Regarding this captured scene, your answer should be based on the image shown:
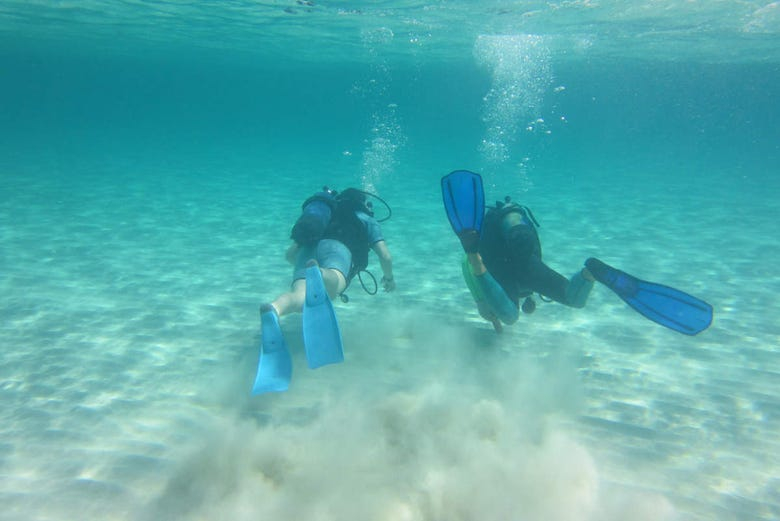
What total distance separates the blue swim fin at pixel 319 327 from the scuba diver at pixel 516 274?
169 centimetres

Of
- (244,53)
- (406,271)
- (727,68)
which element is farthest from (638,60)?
(406,271)

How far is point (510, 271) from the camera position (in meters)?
5.73

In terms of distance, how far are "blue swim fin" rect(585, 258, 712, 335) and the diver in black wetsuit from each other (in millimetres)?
512

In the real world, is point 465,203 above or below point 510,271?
above

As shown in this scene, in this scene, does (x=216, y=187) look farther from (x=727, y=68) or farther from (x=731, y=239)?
(x=727, y=68)

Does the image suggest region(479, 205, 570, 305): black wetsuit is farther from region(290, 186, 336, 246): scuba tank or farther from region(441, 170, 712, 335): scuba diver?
region(290, 186, 336, 246): scuba tank

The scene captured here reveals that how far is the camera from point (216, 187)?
2033 cm

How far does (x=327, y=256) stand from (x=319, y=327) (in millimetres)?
1213

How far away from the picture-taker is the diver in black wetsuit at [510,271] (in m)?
5.37

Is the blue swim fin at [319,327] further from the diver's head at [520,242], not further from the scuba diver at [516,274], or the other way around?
the diver's head at [520,242]

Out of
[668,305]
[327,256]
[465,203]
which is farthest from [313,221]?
[668,305]

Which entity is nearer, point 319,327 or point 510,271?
point 319,327

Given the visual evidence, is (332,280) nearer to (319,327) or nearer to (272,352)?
(319,327)

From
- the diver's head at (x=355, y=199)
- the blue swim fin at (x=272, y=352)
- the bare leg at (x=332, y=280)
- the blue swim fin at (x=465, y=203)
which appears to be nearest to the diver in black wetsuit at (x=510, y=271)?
the blue swim fin at (x=465, y=203)
